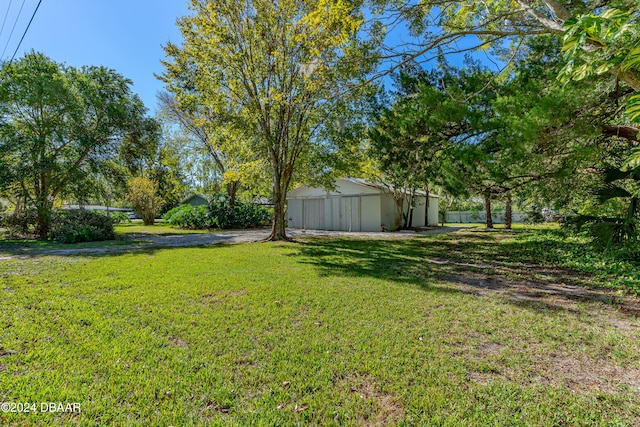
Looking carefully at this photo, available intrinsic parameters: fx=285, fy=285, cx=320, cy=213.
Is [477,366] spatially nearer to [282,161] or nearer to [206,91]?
[282,161]

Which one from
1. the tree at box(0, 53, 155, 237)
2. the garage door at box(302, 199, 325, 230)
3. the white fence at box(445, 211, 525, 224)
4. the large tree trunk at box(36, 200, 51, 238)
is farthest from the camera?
the white fence at box(445, 211, 525, 224)

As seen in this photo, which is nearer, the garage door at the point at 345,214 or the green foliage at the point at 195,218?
the garage door at the point at 345,214

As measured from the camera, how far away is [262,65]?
10.3 m

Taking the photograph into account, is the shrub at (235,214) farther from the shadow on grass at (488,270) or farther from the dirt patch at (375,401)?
the dirt patch at (375,401)

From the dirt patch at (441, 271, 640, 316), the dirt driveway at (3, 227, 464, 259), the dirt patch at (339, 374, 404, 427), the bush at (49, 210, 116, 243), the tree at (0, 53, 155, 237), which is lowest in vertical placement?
the dirt patch at (339, 374, 404, 427)

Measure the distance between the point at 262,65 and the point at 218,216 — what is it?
12283 mm

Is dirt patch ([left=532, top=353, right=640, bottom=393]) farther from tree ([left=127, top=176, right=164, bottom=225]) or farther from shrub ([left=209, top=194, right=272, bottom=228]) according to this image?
tree ([left=127, top=176, right=164, bottom=225])

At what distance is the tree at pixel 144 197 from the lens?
80.2 ft

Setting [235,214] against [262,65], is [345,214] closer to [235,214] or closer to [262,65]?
[235,214]

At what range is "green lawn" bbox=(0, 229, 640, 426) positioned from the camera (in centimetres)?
200

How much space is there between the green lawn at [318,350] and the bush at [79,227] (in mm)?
7392

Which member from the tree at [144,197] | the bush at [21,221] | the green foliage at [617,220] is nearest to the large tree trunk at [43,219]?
the bush at [21,221]

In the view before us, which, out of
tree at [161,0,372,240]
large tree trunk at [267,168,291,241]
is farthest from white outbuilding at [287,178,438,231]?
tree at [161,0,372,240]

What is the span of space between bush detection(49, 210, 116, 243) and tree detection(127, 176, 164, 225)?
12354 millimetres
